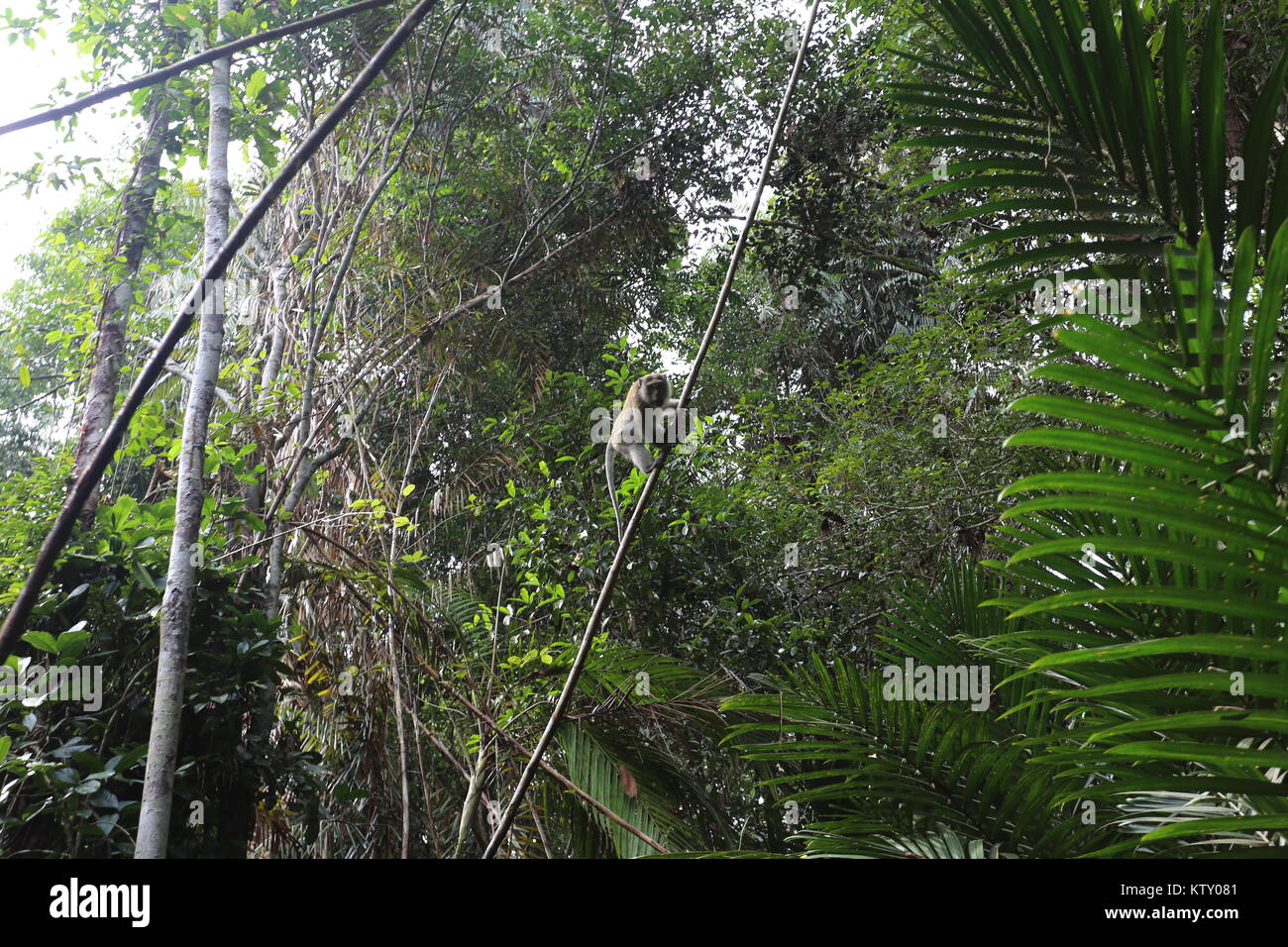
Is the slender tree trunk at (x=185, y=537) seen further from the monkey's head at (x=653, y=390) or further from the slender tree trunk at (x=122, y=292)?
the monkey's head at (x=653, y=390)

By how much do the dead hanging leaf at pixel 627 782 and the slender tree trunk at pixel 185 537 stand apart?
1.32m

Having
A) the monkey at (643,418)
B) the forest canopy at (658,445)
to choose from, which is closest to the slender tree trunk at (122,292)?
the forest canopy at (658,445)

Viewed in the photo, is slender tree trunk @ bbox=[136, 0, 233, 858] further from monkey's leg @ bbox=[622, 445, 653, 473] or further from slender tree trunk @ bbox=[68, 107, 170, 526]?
monkey's leg @ bbox=[622, 445, 653, 473]

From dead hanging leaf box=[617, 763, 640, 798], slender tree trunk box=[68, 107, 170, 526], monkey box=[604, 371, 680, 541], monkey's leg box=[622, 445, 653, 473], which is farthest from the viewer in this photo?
monkey's leg box=[622, 445, 653, 473]

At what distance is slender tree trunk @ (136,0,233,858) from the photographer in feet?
5.88

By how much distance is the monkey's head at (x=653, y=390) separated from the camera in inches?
149

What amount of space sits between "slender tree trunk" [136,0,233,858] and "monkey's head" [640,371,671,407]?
193cm

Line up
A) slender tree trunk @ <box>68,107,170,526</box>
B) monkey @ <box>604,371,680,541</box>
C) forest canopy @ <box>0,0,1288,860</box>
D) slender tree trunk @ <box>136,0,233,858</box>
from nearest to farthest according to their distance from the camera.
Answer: forest canopy @ <box>0,0,1288,860</box> → slender tree trunk @ <box>136,0,233,858</box> → slender tree trunk @ <box>68,107,170,526</box> → monkey @ <box>604,371,680,541</box>

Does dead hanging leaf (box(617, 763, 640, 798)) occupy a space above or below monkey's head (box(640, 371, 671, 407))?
below

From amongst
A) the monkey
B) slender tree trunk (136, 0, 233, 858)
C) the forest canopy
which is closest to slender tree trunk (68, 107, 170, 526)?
the forest canopy

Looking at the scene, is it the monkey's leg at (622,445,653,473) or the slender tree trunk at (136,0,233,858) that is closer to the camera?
the slender tree trunk at (136,0,233,858)

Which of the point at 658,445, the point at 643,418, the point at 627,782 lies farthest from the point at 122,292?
the point at 627,782
